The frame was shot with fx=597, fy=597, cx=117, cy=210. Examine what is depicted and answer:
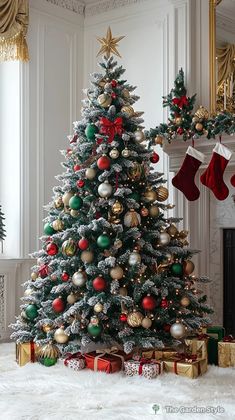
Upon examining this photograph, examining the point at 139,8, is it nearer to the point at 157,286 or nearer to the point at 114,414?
the point at 157,286

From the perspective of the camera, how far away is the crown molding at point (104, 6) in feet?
18.3

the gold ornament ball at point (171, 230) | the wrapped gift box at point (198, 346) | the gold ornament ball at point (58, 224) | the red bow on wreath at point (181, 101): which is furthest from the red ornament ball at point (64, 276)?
the red bow on wreath at point (181, 101)

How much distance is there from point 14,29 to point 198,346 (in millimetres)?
3031

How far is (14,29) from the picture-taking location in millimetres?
5047

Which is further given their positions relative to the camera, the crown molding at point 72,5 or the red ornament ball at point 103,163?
the crown molding at point 72,5

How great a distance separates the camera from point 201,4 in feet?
16.9

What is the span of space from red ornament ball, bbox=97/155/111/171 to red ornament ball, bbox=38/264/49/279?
0.78 m

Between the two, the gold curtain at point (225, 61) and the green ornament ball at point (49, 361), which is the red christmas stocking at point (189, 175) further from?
the green ornament ball at point (49, 361)

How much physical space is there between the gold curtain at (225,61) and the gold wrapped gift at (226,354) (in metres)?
2.26

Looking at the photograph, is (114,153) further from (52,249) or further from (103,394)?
(103,394)

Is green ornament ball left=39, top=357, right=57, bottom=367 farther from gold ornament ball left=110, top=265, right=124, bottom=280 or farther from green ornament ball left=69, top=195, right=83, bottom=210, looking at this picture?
green ornament ball left=69, top=195, right=83, bottom=210

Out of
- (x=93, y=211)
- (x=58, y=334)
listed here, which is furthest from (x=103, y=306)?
(x=93, y=211)

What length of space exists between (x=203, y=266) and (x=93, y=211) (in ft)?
5.51

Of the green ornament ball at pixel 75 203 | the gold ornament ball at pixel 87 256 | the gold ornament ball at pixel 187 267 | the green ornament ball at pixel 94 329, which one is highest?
the green ornament ball at pixel 75 203
